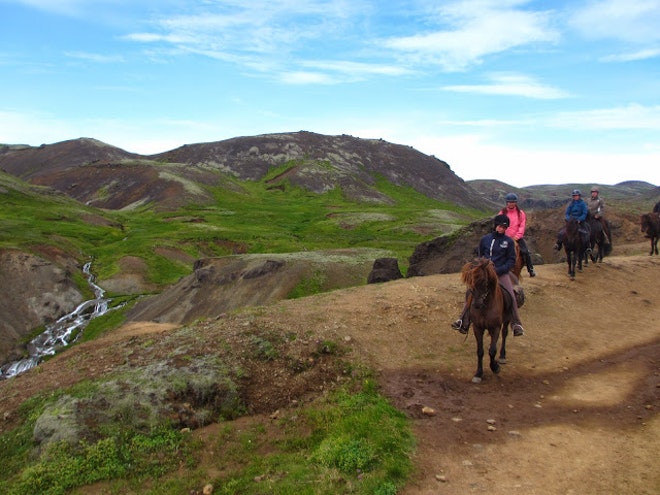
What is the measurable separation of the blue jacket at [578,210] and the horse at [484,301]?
11.4 metres

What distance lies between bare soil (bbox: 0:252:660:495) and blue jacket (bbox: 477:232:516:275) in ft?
9.44

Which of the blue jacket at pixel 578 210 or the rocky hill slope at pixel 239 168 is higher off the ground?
the rocky hill slope at pixel 239 168

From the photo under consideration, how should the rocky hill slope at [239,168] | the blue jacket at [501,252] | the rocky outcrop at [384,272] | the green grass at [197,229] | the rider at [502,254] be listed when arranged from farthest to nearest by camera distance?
the rocky hill slope at [239,168] < the green grass at [197,229] < the rocky outcrop at [384,272] < the blue jacket at [501,252] < the rider at [502,254]

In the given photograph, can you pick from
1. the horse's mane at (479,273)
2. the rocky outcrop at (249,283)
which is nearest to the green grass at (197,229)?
the rocky outcrop at (249,283)

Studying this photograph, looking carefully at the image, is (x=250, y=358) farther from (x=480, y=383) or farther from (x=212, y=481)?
(x=480, y=383)

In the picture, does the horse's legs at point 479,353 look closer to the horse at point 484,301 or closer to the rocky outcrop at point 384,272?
the horse at point 484,301

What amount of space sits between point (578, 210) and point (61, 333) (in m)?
37.3

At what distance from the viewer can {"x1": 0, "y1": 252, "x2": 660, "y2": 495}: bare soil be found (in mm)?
8922

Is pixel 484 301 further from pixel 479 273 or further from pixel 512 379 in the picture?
pixel 512 379

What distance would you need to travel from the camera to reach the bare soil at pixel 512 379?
892 cm

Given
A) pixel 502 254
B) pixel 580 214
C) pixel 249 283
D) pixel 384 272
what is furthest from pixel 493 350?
pixel 249 283

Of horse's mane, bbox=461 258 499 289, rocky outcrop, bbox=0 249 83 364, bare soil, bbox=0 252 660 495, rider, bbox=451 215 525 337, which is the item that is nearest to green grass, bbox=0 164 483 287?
rocky outcrop, bbox=0 249 83 364

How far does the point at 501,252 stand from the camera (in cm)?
1397

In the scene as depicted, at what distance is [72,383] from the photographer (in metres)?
13.3
